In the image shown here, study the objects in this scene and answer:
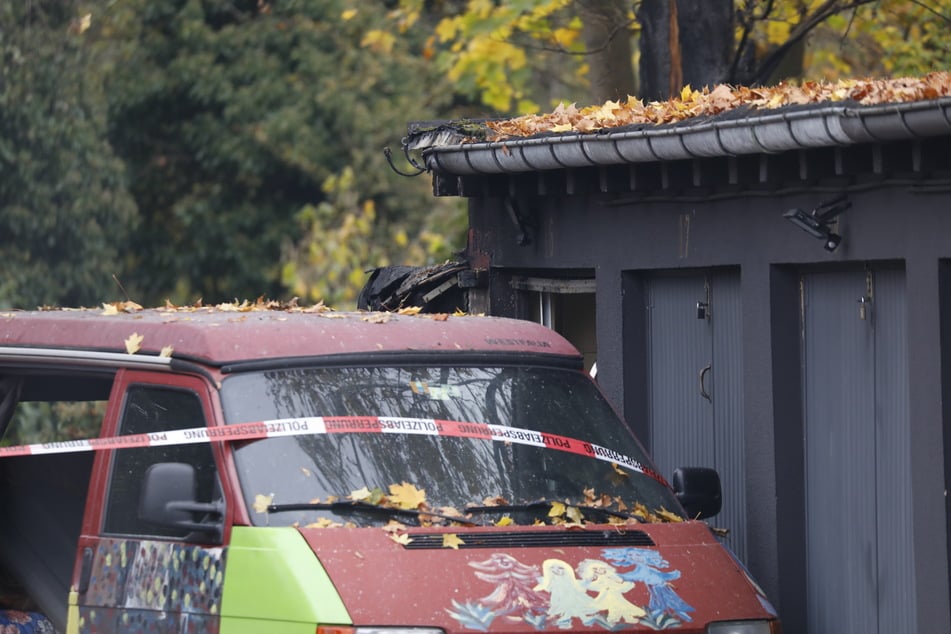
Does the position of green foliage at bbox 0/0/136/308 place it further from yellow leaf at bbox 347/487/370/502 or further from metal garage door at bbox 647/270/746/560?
yellow leaf at bbox 347/487/370/502

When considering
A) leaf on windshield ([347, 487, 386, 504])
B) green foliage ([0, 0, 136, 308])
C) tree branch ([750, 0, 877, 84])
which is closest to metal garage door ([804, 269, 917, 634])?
leaf on windshield ([347, 487, 386, 504])

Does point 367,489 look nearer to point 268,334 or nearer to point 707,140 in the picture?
point 268,334

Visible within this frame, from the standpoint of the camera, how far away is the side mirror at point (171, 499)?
542cm

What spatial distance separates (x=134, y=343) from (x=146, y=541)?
0.80 m

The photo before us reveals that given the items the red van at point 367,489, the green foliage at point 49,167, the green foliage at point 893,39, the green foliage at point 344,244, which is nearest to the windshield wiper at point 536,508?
the red van at point 367,489

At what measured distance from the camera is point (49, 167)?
73.2 feet

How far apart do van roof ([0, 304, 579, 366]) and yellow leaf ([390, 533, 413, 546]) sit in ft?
3.06

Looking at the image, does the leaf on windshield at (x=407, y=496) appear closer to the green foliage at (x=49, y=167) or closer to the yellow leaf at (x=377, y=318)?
the yellow leaf at (x=377, y=318)

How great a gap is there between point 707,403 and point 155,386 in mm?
3826

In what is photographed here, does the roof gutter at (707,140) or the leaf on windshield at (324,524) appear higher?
the roof gutter at (707,140)

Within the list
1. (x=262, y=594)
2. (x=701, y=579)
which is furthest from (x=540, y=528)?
(x=262, y=594)

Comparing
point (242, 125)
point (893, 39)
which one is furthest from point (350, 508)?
point (242, 125)

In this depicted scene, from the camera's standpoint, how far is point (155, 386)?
604 centimetres

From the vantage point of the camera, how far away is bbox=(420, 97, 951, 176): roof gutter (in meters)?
6.50
